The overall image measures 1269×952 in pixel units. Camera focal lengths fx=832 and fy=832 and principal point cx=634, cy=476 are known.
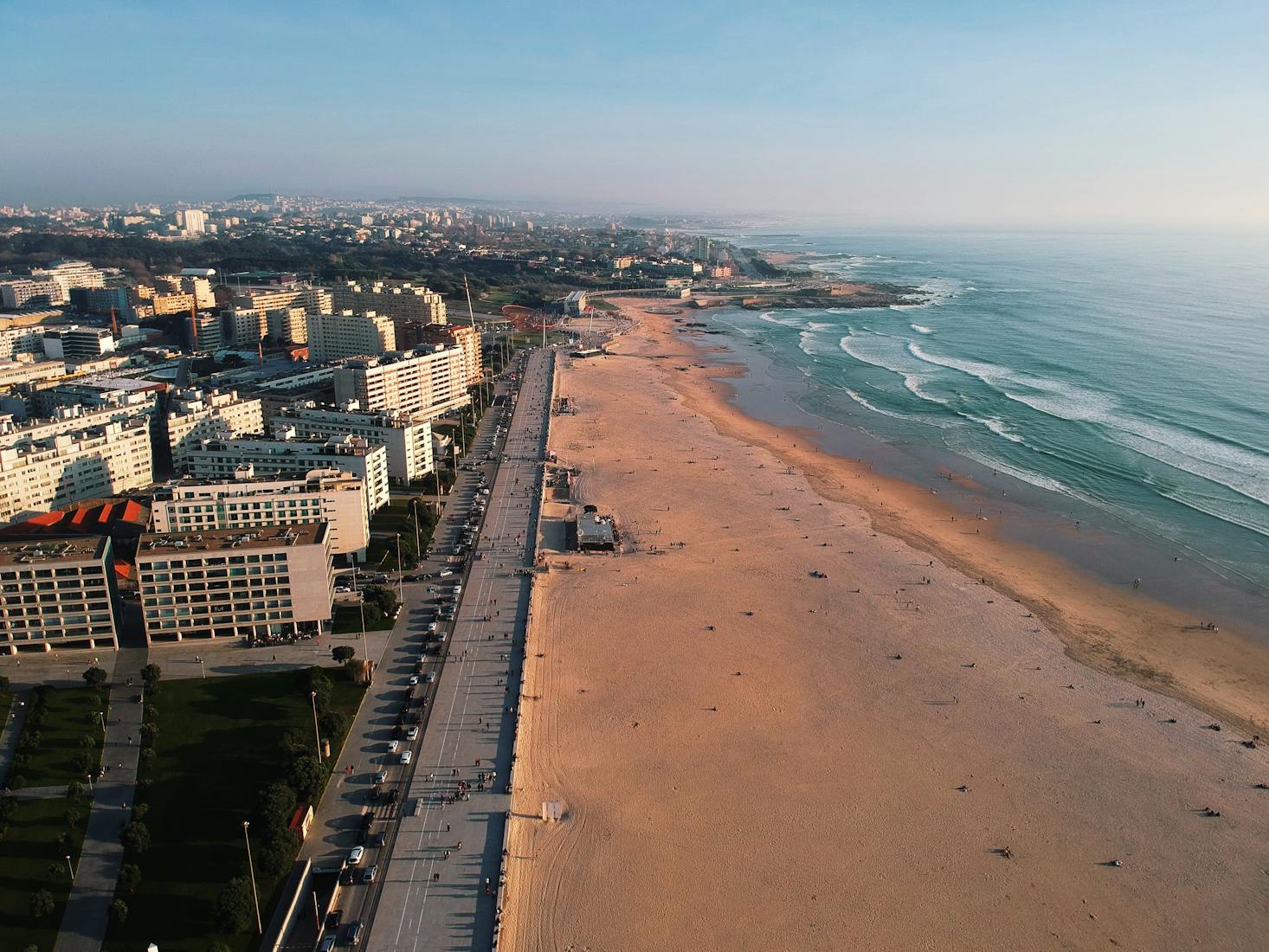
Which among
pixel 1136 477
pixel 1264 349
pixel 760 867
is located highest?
pixel 1264 349

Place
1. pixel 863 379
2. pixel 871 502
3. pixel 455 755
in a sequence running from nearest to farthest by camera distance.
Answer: pixel 455 755, pixel 871 502, pixel 863 379

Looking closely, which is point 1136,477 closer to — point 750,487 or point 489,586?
point 750,487

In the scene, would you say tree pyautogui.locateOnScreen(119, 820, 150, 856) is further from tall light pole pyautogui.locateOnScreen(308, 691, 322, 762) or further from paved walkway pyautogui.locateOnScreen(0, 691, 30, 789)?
paved walkway pyautogui.locateOnScreen(0, 691, 30, 789)

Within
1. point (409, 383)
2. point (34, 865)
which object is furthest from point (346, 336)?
point (34, 865)

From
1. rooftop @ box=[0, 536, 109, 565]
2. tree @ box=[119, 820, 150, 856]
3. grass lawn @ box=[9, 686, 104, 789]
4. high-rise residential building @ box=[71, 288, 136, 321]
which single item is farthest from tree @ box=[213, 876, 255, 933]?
high-rise residential building @ box=[71, 288, 136, 321]

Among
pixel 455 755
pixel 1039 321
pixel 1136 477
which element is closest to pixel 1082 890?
pixel 455 755

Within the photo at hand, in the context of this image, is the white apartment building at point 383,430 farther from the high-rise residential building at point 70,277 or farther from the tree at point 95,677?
the high-rise residential building at point 70,277

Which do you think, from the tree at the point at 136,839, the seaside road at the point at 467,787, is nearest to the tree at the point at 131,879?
the tree at the point at 136,839
